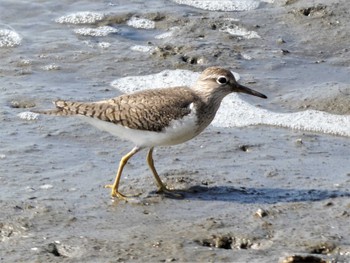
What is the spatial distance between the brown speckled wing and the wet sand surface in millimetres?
577

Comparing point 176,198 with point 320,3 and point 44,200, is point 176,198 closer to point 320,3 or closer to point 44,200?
point 44,200

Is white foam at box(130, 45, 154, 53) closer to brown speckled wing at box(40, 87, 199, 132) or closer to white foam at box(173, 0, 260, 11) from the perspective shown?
white foam at box(173, 0, 260, 11)

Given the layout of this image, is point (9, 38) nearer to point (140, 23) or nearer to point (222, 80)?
point (140, 23)

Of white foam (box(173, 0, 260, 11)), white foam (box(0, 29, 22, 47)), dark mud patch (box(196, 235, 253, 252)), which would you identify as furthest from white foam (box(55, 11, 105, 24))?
dark mud patch (box(196, 235, 253, 252))

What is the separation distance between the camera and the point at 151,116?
7102mm

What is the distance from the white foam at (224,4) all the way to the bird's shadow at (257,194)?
5.36m

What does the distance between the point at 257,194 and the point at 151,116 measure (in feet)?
3.48

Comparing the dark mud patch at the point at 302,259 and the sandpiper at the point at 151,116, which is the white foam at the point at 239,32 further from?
the dark mud patch at the point at 302,259

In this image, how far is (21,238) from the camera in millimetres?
6301

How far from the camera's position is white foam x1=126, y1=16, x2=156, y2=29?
38.3 feet

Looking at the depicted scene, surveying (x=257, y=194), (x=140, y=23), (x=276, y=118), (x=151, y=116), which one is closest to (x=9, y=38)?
(x=140, y=23)

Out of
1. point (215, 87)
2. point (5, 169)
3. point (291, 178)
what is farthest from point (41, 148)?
point (291, 178)

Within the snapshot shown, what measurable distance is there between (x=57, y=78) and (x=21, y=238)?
383cm

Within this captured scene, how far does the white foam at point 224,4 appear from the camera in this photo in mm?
12266
